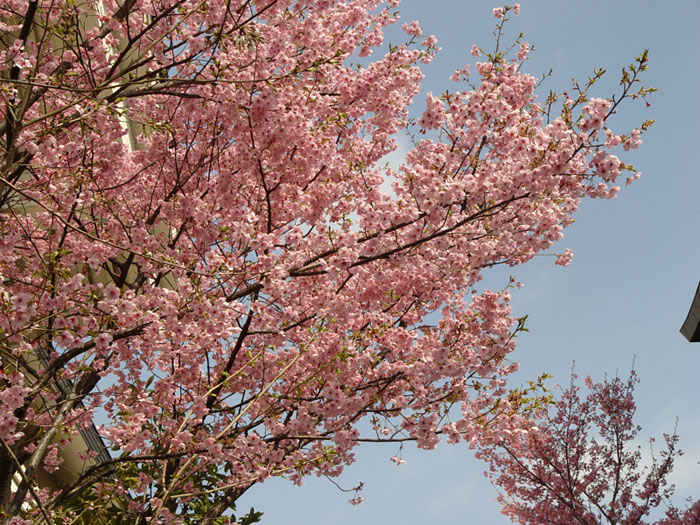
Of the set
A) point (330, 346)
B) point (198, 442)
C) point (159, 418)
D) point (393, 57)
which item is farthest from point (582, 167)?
point (159, 418)

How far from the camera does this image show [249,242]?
6.12m

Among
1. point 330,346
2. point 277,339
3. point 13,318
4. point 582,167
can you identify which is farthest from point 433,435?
point 13,318

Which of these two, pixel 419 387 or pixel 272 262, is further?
pixel 419 387

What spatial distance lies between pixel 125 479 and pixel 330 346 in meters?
2.53

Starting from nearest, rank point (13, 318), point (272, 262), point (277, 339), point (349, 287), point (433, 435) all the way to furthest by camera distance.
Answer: point (13, 318) < point (272, 262) < point (433, 435) < point (277, 339) < point (349, 287)

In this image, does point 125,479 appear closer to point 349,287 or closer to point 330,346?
point 330,346

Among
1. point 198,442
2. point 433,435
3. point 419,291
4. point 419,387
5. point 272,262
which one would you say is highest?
point 419,291

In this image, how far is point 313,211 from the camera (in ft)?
26.8

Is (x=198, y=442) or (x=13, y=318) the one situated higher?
(x=13, y=318)

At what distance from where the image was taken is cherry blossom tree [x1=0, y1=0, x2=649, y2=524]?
220 inches

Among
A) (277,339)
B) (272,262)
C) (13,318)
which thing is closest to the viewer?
(13,318)

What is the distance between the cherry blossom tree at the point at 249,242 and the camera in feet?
18.3

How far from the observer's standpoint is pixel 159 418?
713cm

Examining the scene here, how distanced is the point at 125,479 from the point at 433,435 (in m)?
3.21
